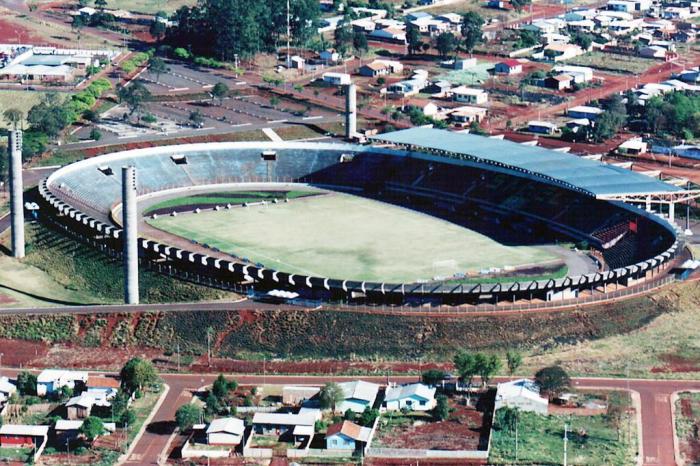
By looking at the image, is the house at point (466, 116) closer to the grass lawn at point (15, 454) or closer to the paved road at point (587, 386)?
the paved road at point (587, 386)

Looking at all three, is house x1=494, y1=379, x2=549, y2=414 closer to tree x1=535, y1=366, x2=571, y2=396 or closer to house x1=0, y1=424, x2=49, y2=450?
tree x1=535, y1=366, x2=571, y2=396

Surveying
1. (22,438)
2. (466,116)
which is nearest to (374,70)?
(466,116)

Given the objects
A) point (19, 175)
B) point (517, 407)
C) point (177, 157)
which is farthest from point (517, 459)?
point (177, 157)

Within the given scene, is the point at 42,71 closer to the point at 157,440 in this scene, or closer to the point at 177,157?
the point at 177,157

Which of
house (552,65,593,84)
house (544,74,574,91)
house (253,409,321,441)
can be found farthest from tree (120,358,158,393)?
house (552,65,593,84)

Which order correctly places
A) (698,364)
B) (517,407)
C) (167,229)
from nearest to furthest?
(517,407)
(698,364)
(167,229)

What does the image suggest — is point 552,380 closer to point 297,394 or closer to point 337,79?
point 297,394

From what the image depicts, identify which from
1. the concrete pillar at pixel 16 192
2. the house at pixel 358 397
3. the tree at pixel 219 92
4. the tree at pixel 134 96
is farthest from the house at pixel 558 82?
the house at pixel 358 397
